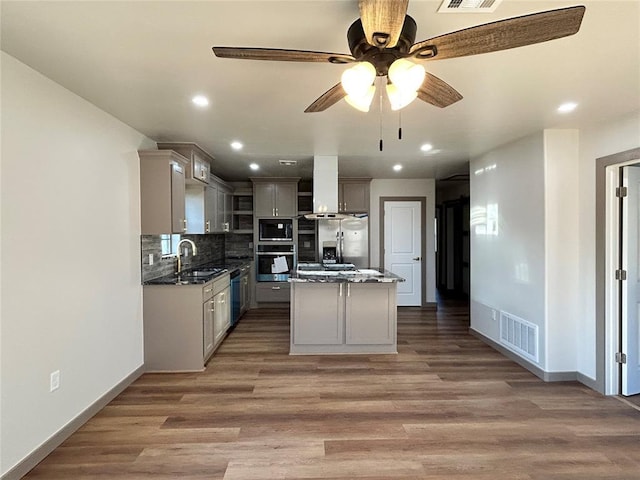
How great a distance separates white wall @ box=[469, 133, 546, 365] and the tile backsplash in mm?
3977


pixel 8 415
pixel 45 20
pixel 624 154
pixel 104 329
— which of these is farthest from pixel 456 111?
pixel 8 415

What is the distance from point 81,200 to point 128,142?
0.93 metres

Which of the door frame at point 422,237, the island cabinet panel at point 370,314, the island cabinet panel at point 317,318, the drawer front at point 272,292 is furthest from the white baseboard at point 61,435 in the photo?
the door frame at point 422,237

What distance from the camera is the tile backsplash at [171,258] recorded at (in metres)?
3.64

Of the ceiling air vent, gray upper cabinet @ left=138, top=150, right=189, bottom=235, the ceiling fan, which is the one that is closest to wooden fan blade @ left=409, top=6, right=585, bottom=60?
the ceiling fan

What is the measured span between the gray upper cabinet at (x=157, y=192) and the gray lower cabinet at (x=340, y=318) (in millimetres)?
1558

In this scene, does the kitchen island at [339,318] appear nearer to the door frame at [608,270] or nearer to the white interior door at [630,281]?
the door frame at [608,270]

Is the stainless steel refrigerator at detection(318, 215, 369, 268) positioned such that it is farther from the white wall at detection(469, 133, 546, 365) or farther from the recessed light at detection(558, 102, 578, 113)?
the recessed light at detection(558, 102, 578, 113)

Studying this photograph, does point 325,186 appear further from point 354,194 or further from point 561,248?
point 561,248

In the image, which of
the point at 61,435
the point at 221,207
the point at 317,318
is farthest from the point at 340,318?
the point at 221,207

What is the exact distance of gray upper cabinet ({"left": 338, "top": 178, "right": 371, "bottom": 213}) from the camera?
6434 mm

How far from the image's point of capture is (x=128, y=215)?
329 centimetres

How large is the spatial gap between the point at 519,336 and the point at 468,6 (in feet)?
11.2

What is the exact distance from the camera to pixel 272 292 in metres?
6.52
